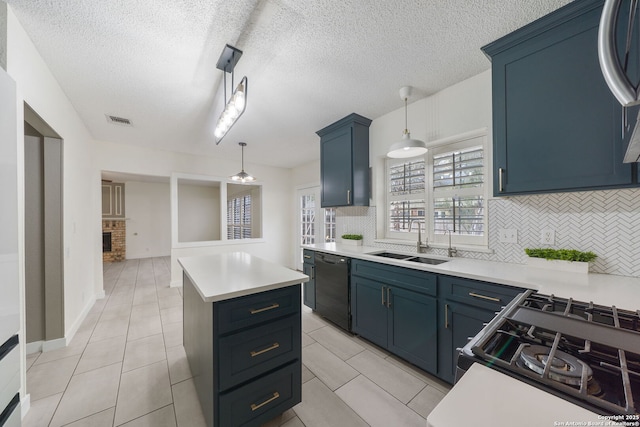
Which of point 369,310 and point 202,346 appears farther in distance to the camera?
point 369,310

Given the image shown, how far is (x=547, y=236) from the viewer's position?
1834 millimetres

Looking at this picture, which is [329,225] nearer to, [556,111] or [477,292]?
[477,292]

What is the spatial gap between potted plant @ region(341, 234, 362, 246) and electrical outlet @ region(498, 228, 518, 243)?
1.54m

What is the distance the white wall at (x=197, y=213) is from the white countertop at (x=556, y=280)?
781 centimetres

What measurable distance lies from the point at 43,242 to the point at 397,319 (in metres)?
3.45

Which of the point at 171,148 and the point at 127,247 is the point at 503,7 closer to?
the point at 171,148

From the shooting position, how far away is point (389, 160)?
10.2ft

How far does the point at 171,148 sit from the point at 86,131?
1.14 meters

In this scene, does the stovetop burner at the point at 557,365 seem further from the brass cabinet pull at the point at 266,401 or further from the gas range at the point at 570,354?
the brass cabinet pull at the point at 266,401

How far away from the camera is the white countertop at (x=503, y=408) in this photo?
479mm

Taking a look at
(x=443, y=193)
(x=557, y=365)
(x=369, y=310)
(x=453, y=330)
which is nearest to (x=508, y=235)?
(x=443, y=193)

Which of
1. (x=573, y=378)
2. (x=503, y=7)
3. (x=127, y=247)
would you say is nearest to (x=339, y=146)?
(x=503, y=7)

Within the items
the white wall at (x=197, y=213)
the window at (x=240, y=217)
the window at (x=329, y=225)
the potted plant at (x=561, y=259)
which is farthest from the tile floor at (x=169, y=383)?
the white wall at (x=197, y=213)

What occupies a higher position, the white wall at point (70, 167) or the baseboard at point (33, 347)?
the white wall at point (70, 167)
